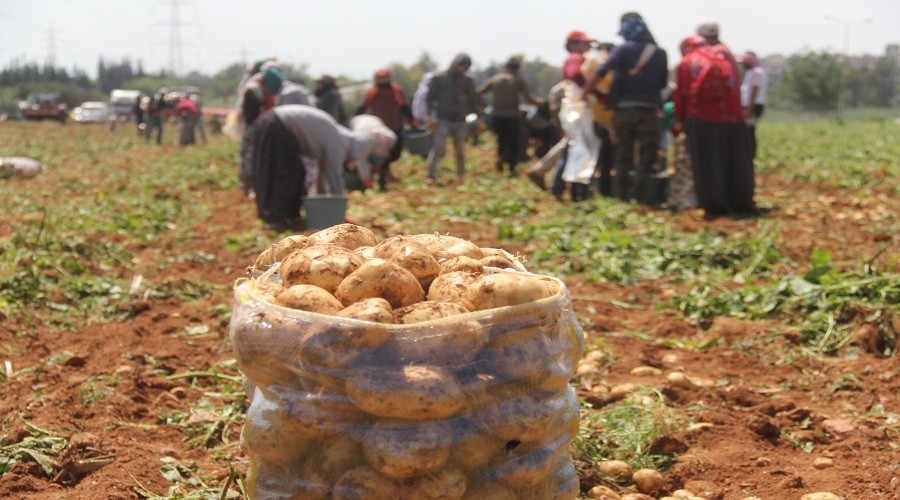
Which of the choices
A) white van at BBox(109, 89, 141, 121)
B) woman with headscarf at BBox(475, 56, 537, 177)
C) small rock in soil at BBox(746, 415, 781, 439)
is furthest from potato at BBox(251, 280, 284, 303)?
white van at BBox(109, 89, 141, 121)

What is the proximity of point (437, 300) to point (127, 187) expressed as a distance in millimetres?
10934

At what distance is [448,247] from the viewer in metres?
3.03

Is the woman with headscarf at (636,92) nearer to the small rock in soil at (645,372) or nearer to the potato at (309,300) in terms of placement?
the small rock in soil at (645,372)

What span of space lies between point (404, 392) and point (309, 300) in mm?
382

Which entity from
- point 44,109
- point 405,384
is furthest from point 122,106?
point 405,384

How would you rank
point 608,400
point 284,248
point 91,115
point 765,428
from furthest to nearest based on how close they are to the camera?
point 91,115 → point 608,400 → point 765,428 → point 284,248

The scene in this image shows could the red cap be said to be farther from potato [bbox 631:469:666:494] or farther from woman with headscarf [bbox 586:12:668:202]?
potato [bbox 631:469:666:494]

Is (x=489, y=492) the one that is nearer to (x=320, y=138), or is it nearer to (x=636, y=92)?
(x=320, y=138)

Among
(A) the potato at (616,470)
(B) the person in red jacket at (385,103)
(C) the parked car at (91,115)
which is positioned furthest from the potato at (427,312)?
(C) the parked car at (91,115)

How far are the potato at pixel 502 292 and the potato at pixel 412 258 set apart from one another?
0.25 meters

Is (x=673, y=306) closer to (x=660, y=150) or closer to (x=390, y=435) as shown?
(x=390, y=435)

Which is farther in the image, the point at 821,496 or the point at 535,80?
the point at 535,80

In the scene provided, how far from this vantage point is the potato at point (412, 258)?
9.08 ft

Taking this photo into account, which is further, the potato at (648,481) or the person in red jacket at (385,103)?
the person in red jacket at (385,103)
